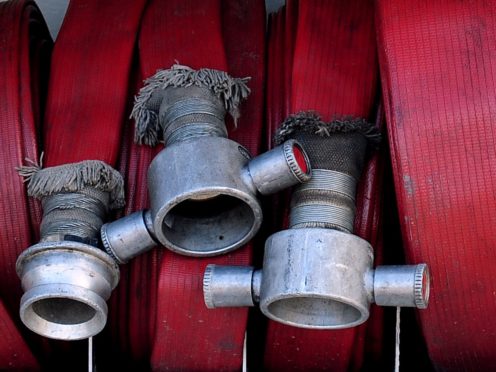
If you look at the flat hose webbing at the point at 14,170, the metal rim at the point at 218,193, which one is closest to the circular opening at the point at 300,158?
the metal rim at the point at 218,193

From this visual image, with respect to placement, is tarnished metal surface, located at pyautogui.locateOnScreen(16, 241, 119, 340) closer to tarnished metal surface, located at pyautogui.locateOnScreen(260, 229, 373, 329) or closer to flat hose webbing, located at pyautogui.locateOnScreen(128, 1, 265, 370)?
flat hose webbing, located at pyautogui.locateOnScreen(128, 1, 265, 370)

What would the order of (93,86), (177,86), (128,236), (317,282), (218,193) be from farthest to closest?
(93,86) → (177,86) → (128,236) → (218,193) → (317,282)

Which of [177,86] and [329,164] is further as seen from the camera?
[177,86]

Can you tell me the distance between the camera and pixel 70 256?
1.99m

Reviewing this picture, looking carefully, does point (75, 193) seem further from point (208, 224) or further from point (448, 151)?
point (448, 151)

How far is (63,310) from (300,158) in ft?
1.80

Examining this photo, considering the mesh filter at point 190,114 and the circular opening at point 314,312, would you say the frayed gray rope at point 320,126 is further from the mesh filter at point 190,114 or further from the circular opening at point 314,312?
the circular opening at point 314,312

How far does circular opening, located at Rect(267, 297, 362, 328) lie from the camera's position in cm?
196

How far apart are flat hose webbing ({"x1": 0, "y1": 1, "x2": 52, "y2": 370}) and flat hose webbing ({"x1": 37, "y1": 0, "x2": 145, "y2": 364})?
2.3 inches

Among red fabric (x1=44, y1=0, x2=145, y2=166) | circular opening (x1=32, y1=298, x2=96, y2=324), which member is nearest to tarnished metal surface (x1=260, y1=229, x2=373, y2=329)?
circular opening (x1=32, y1=298, x2=96, y2=324)

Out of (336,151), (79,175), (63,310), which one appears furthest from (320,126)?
(63,310)

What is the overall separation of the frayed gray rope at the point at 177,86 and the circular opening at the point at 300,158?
238 millimetres

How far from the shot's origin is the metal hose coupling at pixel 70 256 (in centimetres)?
197

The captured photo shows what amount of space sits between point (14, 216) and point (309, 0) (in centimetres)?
78
